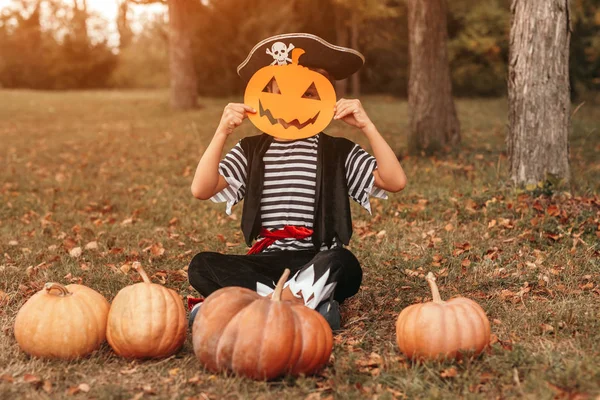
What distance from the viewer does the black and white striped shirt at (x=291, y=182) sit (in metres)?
3.88

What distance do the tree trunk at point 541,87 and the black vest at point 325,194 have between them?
3105mm

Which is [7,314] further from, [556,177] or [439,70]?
[439,70]

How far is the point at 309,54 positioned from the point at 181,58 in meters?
14.5

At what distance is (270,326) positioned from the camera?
298cm

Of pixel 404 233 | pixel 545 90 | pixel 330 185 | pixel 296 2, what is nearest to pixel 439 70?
pixel 545 90

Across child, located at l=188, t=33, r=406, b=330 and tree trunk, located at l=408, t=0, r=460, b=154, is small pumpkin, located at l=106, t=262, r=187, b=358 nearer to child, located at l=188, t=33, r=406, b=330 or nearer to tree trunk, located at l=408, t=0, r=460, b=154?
child, located at l=188, t=33, r=406, b=330

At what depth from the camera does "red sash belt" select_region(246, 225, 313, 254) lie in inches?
152

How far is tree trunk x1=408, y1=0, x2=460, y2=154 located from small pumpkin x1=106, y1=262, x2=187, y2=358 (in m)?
6.81

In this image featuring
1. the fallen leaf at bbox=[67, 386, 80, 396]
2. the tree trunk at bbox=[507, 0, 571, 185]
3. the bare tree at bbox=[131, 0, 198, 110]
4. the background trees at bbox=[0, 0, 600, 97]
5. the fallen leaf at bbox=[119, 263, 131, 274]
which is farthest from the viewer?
the background trees at bbox=[0, 0, 600, 97]

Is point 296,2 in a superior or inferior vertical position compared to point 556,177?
superior

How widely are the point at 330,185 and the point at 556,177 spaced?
10.7 ft

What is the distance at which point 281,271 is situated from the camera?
385 cm

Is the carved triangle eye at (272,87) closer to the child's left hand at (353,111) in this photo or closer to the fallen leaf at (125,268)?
the child's left hand at (353,111)

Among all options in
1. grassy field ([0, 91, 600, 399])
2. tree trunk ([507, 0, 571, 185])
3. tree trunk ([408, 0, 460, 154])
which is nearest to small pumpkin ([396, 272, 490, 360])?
grassy field ([0, 91, 600, 399])
